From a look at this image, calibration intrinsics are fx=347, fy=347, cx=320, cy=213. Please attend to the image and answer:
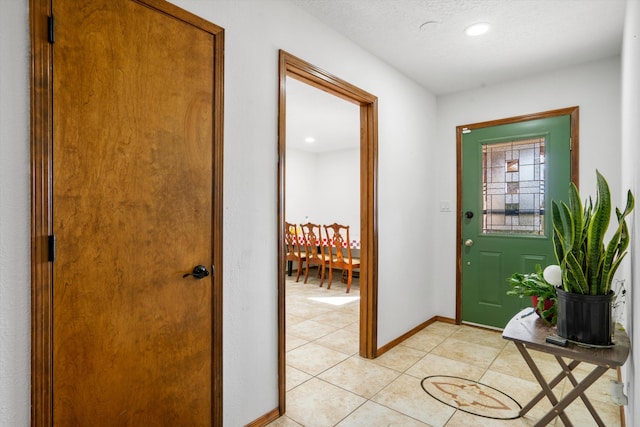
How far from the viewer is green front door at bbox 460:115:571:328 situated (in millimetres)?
3076

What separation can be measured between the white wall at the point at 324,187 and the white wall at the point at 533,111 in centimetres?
314

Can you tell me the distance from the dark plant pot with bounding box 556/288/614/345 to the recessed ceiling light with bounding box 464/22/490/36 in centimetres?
181

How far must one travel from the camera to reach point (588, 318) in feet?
4.55

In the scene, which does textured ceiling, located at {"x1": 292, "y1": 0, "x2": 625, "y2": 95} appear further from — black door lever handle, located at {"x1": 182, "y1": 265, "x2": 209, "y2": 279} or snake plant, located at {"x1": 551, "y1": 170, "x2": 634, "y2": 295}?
black door lever handle, located at {"x1": 182, "y1": 265, "x2": 209, "y2": 279}

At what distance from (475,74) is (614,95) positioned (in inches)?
42.0

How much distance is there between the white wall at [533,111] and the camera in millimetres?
2803

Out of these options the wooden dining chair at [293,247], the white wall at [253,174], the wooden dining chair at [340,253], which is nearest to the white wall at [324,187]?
the wooden dining chair at [293,247]

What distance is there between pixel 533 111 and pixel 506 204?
87cm

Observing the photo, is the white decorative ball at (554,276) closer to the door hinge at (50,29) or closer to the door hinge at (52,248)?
the door hinge at (52,248)

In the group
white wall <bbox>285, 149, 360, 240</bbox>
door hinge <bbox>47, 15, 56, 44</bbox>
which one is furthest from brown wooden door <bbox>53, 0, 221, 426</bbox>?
white wall <bbox>285, 149, 360, 240</bbox>

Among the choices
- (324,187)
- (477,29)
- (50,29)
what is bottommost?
(324,187)

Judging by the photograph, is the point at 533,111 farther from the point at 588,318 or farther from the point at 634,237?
the point at 588,318

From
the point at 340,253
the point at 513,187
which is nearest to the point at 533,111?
the point at 513,187

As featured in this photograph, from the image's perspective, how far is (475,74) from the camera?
3141 millimetres
